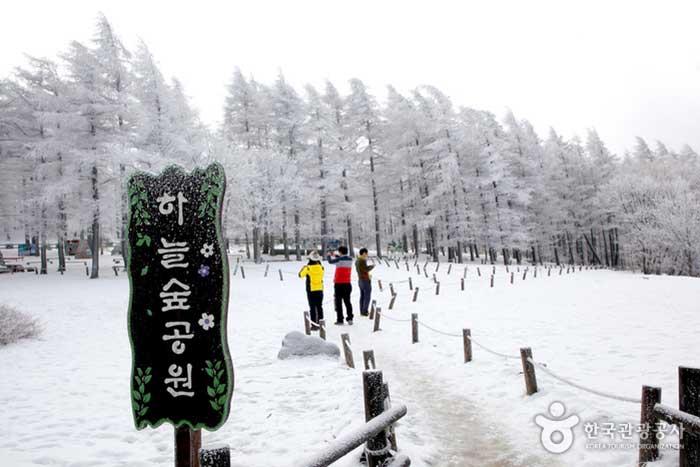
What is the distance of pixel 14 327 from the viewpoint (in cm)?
852

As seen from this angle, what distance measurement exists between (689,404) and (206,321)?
4122 mm

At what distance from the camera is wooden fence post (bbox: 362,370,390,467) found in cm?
332

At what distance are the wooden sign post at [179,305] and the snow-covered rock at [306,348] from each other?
455 cm

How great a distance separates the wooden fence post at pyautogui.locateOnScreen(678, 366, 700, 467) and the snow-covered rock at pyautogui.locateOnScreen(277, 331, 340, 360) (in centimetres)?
530

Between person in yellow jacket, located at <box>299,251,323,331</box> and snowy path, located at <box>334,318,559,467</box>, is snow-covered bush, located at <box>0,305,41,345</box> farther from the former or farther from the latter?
snowy path, located at <box>334,318,559,467</box>

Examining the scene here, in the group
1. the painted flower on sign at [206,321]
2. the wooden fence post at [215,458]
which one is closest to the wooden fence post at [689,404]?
the wooden fence post at [215,458]

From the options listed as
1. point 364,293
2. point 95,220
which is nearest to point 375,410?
point 364,293

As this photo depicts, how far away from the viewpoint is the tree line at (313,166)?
66.2 ft

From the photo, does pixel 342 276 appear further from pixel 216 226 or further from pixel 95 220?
pixel 95 220

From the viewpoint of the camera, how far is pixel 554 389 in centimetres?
543

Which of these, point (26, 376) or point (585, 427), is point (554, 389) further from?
point (26, 376)

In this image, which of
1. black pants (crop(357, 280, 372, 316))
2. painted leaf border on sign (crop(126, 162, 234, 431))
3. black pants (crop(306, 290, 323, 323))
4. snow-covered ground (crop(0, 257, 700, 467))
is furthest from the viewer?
black pants (crop(357, 280, 372, 316))

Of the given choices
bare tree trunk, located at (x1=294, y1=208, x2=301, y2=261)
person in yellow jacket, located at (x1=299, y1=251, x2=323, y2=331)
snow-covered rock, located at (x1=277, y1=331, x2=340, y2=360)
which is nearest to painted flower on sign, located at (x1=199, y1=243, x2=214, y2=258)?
snow-covered rock, located at (x1=277, y1=331, x2=340, y2=360)

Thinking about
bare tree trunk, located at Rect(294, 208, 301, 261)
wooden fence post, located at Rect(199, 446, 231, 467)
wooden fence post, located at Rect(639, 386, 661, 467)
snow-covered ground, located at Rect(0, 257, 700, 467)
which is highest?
bare tree trunk, located at Rect(294, 208, 301, 261)
